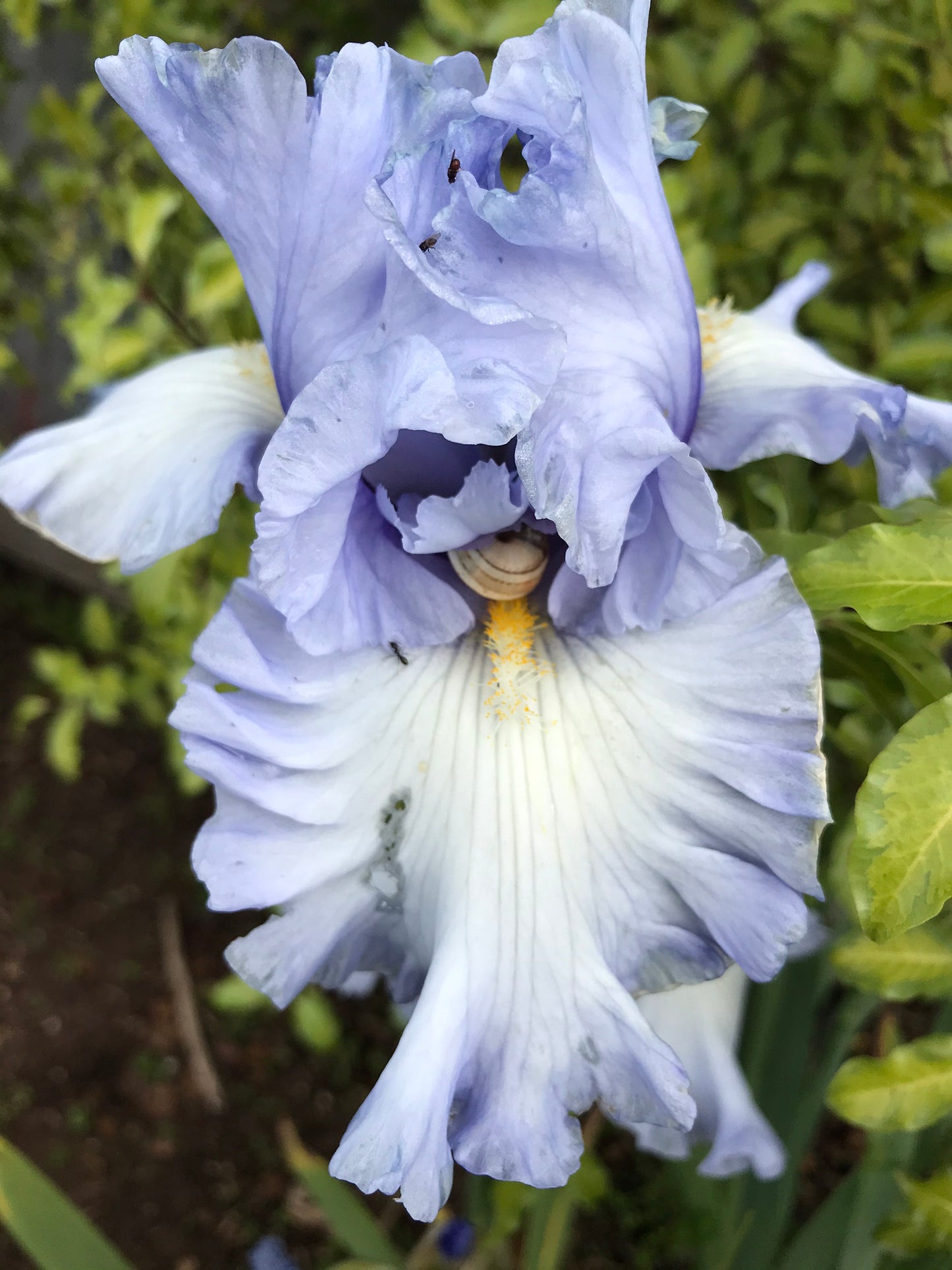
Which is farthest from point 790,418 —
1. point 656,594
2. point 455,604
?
point 455,604

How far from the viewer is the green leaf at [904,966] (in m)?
0.73

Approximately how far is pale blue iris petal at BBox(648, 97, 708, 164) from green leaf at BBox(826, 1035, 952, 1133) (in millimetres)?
616

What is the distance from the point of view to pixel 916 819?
1.77ft

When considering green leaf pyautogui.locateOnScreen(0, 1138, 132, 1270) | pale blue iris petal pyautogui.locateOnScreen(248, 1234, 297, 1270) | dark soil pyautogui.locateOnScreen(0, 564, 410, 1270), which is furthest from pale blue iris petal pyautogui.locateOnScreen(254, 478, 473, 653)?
dark soil pyautogui.locateOnScreen(0, 564, 410, 1270)

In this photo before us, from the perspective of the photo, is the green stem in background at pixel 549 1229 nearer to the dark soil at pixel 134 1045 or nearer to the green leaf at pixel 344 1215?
the green leaf at pixel 344 1215

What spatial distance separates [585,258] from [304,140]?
0.17 m

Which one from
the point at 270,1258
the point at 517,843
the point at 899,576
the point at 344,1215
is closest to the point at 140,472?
the point at 517,843

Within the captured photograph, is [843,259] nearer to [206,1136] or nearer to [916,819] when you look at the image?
[916,819]

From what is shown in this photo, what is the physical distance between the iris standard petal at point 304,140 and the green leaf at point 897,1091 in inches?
22.7

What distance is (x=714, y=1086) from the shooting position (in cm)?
92

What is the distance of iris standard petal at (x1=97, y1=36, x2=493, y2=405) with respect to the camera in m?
0.59

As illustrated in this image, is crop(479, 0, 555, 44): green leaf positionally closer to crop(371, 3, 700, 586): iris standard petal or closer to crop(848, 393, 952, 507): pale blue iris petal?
crop(371, 3, 700, 586): iris standard petal

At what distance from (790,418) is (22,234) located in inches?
51.2

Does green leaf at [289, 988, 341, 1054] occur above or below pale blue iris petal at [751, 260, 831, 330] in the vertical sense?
below
